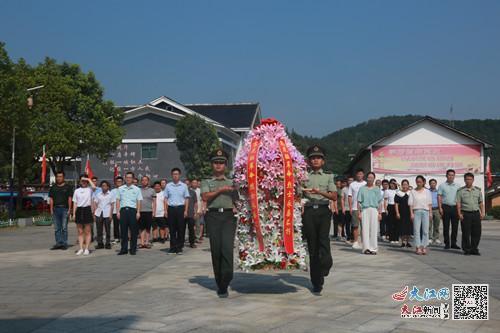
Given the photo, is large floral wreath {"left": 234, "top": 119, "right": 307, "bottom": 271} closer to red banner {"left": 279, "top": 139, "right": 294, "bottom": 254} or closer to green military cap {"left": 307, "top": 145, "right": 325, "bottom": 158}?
red banner {"left": 279, "top": 139, "right": 294, "bottom": 254}

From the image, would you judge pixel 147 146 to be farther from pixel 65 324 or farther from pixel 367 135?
pixel 367 135

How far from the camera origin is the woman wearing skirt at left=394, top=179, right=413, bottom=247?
47.7ft

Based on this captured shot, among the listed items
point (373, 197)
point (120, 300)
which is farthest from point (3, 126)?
point (120, 300)

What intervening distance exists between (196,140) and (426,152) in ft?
53.8

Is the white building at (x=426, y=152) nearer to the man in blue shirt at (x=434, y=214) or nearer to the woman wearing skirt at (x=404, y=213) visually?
the man in blue shirt at (x=434, y=214)

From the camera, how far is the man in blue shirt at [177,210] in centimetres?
1309

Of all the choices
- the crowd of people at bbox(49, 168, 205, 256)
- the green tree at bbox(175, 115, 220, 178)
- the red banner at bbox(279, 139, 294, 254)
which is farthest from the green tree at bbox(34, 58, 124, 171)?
the red banner at bbox(279, 139, 294, 254)

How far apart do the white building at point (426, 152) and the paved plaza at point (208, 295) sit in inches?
1140

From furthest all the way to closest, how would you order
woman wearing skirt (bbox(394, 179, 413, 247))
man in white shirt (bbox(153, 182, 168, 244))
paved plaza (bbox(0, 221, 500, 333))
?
1. man in white shirt (bbox(153, 182, 168, 244))
2. woman wearing skirt (bbox(394, 179, 413, 247))
3. paved plaza (bbox(0, 221, 500, 333))

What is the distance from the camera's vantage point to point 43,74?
3241 centimetres

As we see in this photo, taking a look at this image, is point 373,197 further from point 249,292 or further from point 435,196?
point 249,292

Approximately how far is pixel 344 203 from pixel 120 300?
410 inches

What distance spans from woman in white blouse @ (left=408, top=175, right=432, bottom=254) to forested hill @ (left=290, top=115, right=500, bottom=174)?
211 ft

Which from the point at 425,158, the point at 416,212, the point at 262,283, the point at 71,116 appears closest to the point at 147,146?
the point at 71,116
